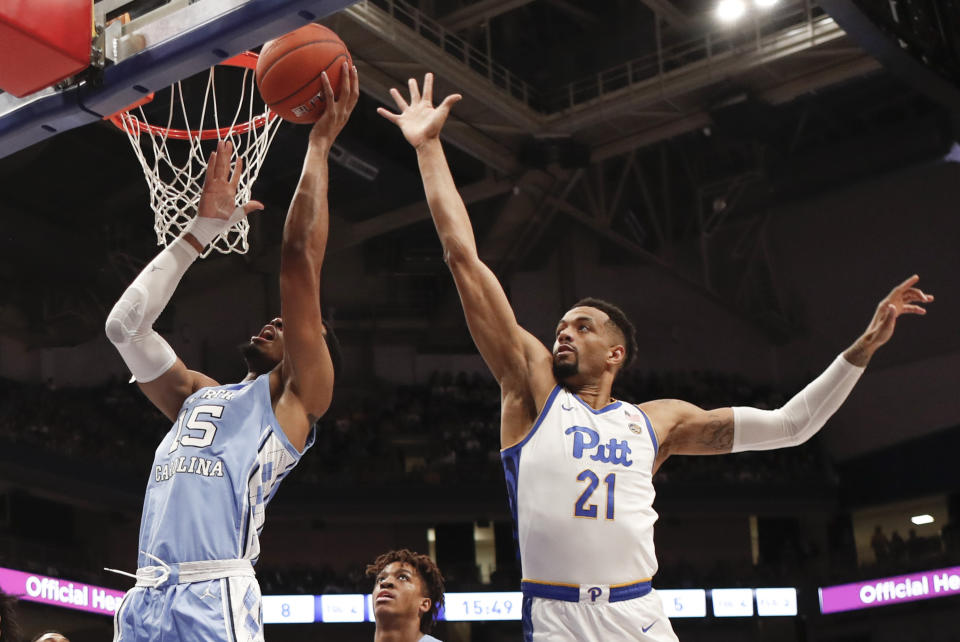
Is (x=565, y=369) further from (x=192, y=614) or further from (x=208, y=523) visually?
(x=192, y=614)

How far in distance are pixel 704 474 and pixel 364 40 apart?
11461 mm

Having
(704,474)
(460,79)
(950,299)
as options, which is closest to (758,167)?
(950,299)

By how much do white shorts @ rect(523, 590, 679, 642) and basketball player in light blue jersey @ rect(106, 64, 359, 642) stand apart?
3.13 feet

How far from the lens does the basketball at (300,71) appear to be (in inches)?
185

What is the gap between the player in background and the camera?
541cm

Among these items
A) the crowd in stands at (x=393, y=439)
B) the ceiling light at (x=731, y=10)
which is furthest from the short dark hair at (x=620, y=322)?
the crowd in stands at (x=393, y=439)

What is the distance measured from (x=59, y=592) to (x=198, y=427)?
14410mm

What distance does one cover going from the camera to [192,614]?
11.5 feet

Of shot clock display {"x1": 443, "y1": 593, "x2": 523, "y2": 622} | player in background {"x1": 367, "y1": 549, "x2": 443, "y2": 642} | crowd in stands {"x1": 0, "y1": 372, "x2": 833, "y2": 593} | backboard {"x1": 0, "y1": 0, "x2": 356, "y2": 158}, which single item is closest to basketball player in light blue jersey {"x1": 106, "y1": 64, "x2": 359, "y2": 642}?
backboard {"x1": 0, "y1": 0, "x2": 356, "y2": 158}

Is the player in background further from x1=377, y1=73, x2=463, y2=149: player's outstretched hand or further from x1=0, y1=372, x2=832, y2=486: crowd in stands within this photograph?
x1=0, y1=372, x2=832, y2=486: crowd in stands

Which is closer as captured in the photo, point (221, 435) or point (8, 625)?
point (221, 435)

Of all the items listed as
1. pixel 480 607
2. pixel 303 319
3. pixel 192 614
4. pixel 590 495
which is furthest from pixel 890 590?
pixel 192 614

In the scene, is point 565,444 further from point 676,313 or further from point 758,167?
point 676,313

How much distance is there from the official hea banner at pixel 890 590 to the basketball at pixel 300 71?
1821 centimetres
